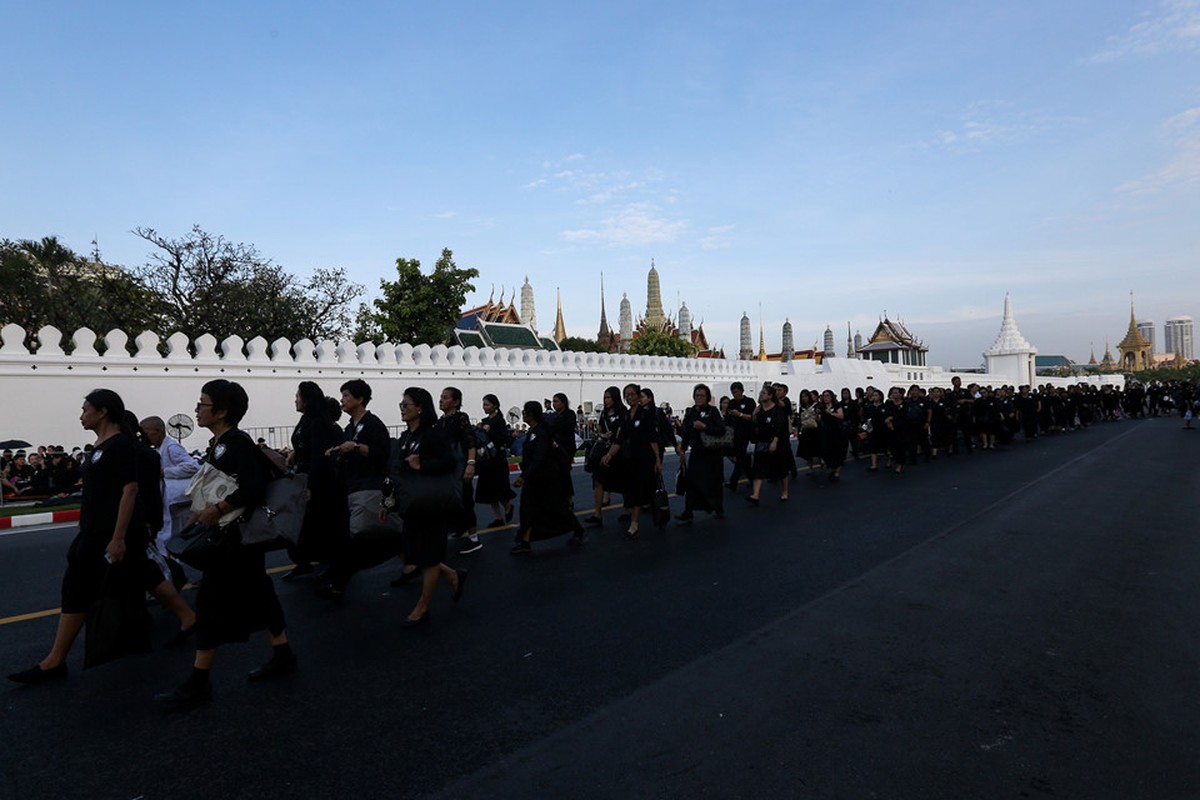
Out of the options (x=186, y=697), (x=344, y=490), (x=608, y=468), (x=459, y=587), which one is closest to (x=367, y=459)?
(x=344, y=490)

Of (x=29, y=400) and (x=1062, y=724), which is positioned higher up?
(x=29, y=400)

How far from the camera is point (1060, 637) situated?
4.52m

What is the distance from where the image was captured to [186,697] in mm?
3652

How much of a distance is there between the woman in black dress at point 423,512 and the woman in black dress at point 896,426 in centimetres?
1164

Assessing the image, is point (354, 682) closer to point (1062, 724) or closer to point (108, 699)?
point (108, 699)

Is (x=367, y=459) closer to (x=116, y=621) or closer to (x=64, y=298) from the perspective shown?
(x=116, y=621)

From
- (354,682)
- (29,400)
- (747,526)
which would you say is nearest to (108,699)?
(354,682)

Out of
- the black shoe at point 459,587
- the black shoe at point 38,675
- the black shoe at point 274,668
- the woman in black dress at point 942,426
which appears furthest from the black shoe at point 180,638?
the woman in black dress at point 942,426

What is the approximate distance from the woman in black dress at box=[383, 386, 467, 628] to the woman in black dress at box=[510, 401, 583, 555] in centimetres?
189

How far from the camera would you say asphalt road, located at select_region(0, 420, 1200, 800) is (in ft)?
9.62

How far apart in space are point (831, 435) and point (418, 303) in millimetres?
25808

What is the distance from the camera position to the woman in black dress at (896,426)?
1463cm

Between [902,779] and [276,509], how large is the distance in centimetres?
327

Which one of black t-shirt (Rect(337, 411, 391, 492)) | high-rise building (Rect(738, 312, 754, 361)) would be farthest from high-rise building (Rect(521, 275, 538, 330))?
black t-shirt (Rect(337, 411, 391, 492))
